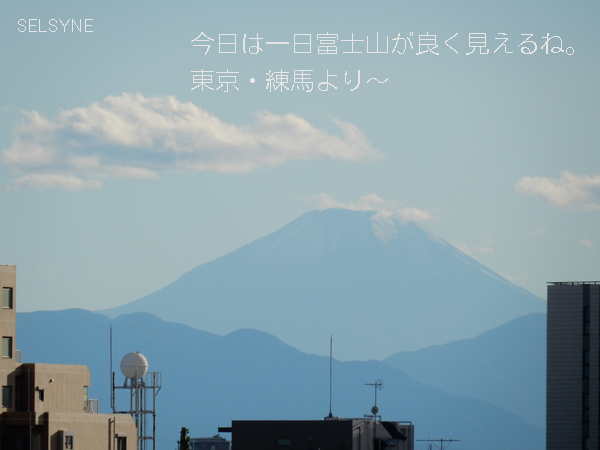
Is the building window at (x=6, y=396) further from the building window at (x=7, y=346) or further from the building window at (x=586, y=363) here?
the building window at (x=586, y=363)

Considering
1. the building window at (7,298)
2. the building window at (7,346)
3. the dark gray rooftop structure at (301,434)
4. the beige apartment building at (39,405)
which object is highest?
the building window at (7,298)

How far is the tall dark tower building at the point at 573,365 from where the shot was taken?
9794 centimetres

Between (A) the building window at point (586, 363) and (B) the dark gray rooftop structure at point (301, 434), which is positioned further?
(A) the building window at point (586, 363)

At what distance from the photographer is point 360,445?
79.2 metres

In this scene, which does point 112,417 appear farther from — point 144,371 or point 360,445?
point 360,445

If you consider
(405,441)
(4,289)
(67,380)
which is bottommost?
(405,441)

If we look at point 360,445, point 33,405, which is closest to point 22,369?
point 33,405

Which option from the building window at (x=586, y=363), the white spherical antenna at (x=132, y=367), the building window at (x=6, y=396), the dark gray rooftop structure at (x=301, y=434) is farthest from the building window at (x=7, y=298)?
the building window at (x=586, y=363)

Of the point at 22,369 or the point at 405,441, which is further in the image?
the point at 405,441

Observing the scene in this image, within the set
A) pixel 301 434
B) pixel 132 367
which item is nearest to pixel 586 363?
pixel 301 434

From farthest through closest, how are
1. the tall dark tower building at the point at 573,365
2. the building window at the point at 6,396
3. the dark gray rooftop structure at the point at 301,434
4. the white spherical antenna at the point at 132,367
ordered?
the tall dark tower building at the point at 573,365
the dark gray rooftop structure at the point at 301,434
the white spherical antenna at the point at 132,367
the building window at the point at 6,396

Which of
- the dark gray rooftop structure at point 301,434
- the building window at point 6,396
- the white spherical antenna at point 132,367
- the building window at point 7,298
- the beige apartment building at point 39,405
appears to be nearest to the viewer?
the beige apartment building at point 39,405

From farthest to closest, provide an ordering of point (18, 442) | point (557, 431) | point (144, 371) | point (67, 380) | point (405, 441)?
point (557, 431) < point (405, 441) < point (144, 371) < point (67, 380) < point (18, 442)

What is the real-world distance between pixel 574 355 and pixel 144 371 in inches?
1683
